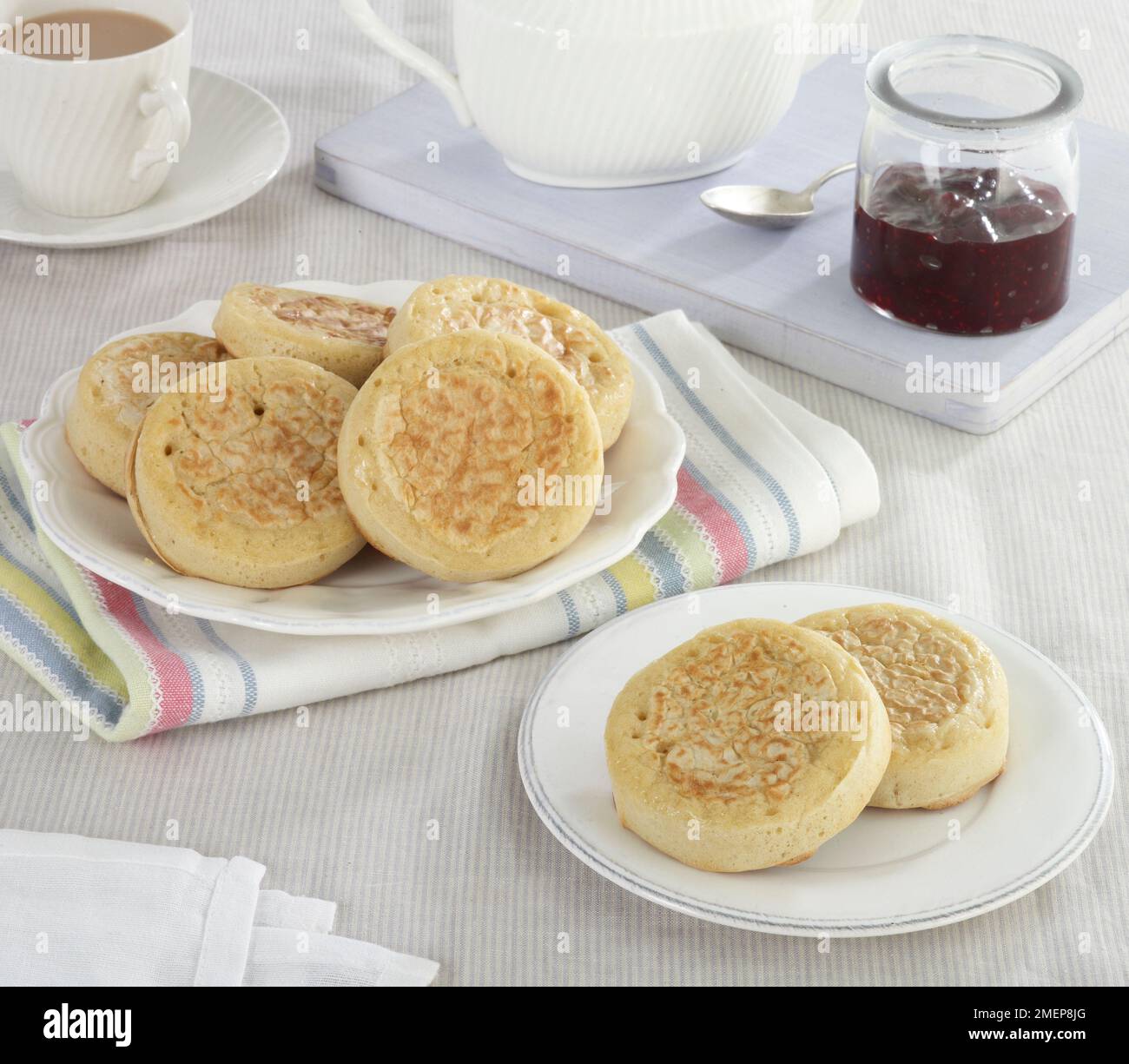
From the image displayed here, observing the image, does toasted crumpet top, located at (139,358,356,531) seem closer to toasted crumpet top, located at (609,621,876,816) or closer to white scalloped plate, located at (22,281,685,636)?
white scalloped plate, located at (22,281,685,636)

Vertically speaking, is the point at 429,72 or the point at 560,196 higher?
the point at 429,72

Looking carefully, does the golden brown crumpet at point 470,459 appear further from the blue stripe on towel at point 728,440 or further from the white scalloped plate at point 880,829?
the blue stripe on towel at point 728,440

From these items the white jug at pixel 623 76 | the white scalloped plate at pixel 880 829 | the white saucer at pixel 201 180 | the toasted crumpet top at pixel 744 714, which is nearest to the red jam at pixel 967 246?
the white jug at pixel 623 76

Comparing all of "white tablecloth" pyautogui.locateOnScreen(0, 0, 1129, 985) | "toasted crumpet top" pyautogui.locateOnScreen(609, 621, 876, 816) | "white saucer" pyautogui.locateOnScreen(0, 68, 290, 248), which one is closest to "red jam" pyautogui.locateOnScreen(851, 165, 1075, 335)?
"white tablecloth" pyautogui.locateOnScreen(0, 0, 1129, 985)

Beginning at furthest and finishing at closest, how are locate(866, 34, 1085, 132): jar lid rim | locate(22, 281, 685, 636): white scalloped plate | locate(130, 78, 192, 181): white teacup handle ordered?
locate(130, 78, 192, 181): white teacup handle
locate(866, 34, 1085, 132): jar lid rim
locate(22, 281, 685, 636): white scalloped plate

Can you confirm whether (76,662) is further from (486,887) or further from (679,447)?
(679,447)

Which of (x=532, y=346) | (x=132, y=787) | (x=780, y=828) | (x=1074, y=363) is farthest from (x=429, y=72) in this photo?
(x=780, y=828)

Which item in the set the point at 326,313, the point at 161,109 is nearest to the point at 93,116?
the point at 161,109
